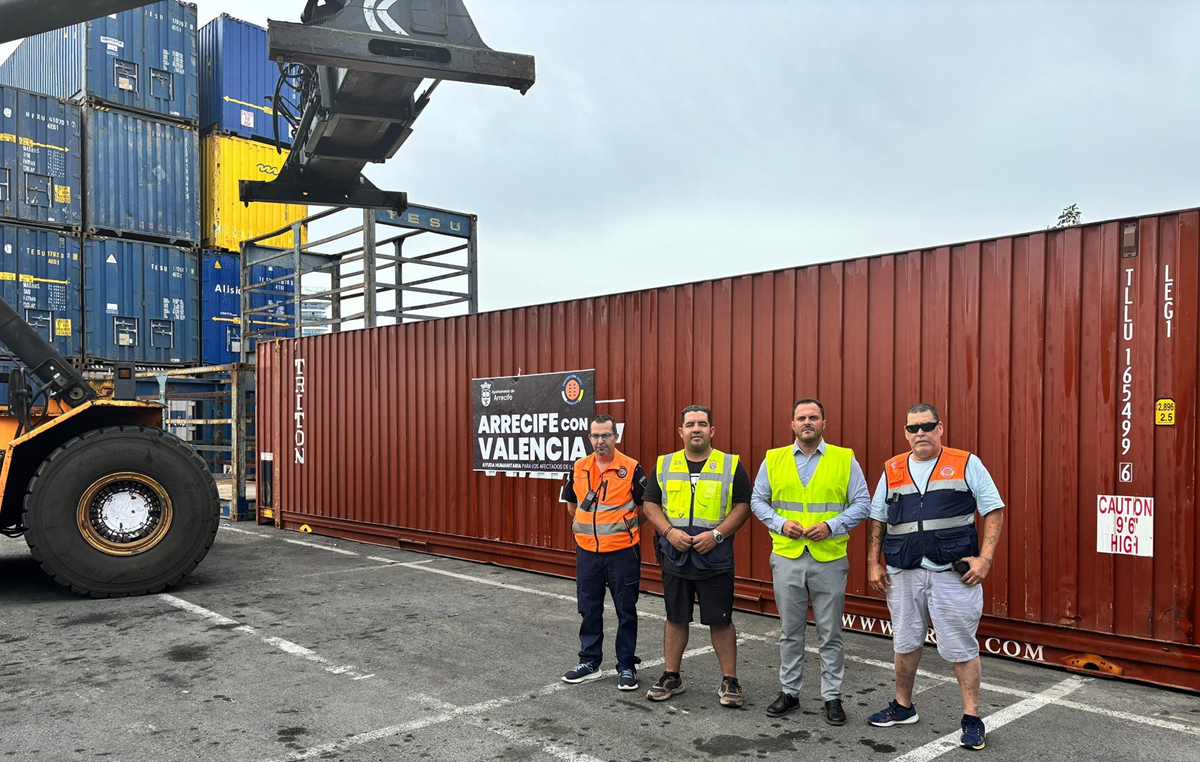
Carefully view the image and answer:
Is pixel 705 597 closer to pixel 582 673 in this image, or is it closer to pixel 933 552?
pixel 582 673

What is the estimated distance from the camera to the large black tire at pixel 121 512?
7.14 metres

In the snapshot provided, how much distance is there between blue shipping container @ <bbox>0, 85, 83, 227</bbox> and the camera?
15108 millimetres

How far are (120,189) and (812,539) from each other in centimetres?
1650

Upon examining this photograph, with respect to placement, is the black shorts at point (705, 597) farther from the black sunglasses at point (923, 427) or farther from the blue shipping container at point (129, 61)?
the blue shipping container at point (129, 61)

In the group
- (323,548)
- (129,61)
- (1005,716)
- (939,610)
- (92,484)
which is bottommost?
(323,548)

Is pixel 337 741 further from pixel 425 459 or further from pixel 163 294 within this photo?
pixel 163 294

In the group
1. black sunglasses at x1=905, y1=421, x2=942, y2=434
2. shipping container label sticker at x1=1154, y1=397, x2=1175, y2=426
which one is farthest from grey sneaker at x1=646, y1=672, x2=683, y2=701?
shipping container label sticker at x1=1154, y1=397, x2=1175, y2=426

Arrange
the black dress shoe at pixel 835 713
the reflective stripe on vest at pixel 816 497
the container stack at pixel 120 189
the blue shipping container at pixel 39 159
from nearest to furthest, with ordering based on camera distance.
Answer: the black dress shoe at pixel 835 713 → the reflective stripe on vest at pixel 816 497 → the blue shipping container at pixel 39 159 → the container stack at pixel 120 189

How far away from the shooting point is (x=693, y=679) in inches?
205

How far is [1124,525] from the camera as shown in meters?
5.32

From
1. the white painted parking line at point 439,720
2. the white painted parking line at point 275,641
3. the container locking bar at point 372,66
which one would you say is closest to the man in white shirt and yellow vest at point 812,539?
the white painted parking line at point 439,720

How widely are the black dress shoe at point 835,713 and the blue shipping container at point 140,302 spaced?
15614mm

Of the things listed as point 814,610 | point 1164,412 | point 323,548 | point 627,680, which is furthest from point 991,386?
point 323,548

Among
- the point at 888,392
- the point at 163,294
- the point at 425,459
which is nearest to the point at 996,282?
the point at 888,392
